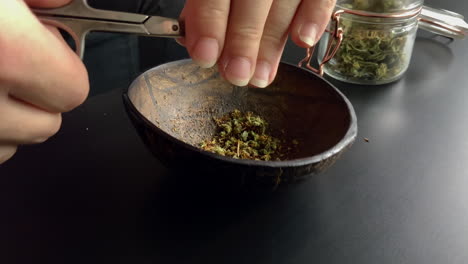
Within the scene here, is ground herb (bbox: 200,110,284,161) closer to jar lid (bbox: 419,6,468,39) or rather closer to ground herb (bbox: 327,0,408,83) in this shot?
ground herb (bbox: 327,0,408,83)

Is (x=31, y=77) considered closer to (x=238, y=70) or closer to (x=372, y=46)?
(x=238, y=70)

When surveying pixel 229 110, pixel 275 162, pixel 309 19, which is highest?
pixel 309 19

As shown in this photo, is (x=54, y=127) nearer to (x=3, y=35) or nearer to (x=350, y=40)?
(x=3, y=35)

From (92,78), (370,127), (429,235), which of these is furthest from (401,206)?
(92,78)

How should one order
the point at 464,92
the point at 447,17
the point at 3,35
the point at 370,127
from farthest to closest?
the point at 447,17 < the point at 464,92 < the point at 370,127 < the point at 3,35

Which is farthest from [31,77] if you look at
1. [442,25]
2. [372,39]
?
[442,25]
